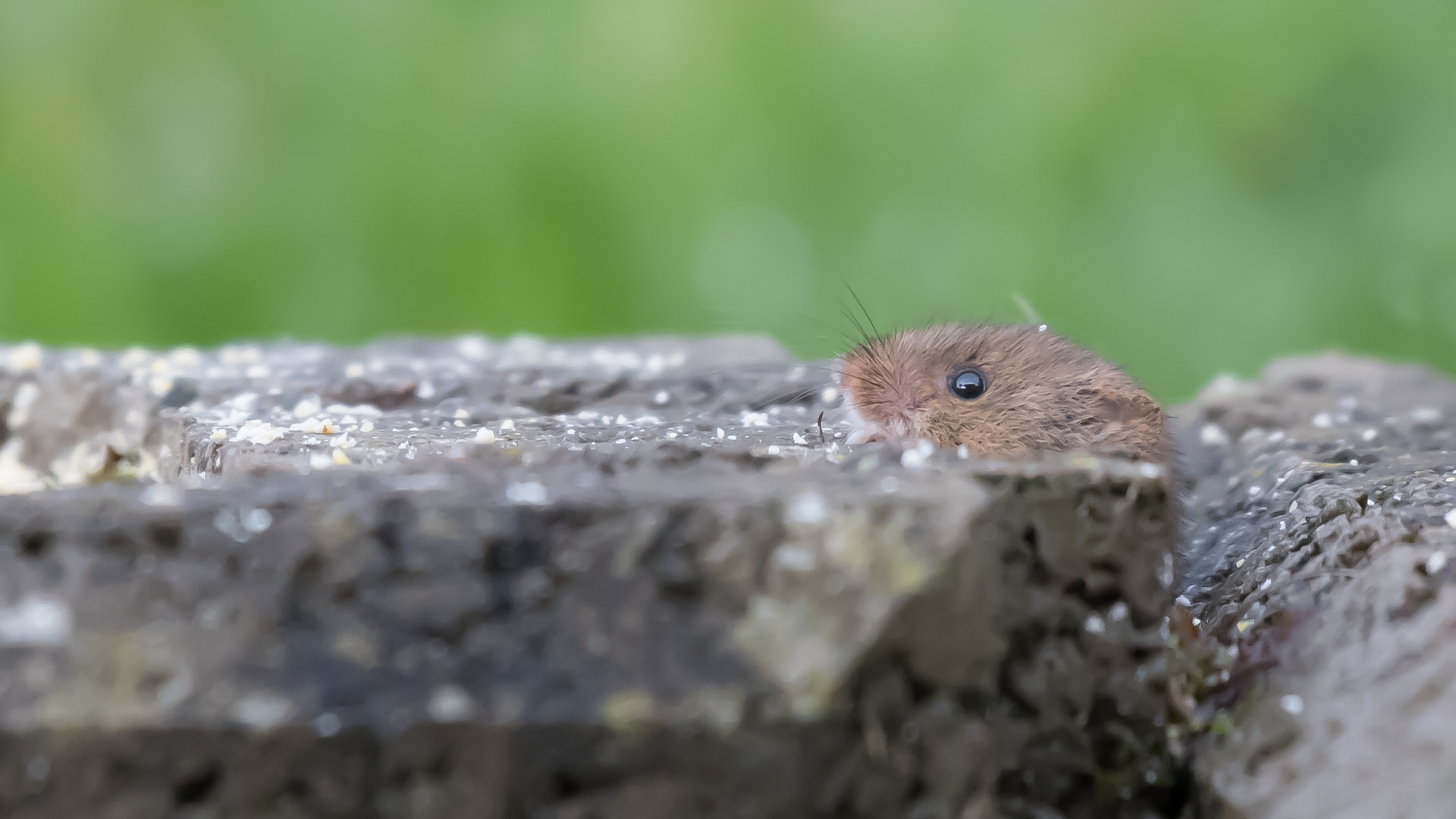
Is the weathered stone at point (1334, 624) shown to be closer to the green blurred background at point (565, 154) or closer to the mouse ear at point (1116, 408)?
the mouse ear at point (1116, 408)

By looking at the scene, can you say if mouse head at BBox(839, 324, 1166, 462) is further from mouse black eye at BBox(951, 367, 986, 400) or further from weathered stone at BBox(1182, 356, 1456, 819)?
weathered stone at BBox(1182, 356, 1456, 819)


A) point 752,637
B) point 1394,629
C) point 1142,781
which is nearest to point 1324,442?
point 1394,629

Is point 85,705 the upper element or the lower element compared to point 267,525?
lower

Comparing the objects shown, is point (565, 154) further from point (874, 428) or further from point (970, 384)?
point (970, 384)

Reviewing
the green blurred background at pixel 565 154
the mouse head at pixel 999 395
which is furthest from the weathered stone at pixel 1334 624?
the green blurred background at pixel 565 154

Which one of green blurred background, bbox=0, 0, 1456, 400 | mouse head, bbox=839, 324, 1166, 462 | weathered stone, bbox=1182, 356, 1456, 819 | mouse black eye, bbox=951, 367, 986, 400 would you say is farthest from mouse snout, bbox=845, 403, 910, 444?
green blurred background, bbox=0, 0, 1456, 400

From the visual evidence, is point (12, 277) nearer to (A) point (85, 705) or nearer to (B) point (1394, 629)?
(A) point (85, 705)
